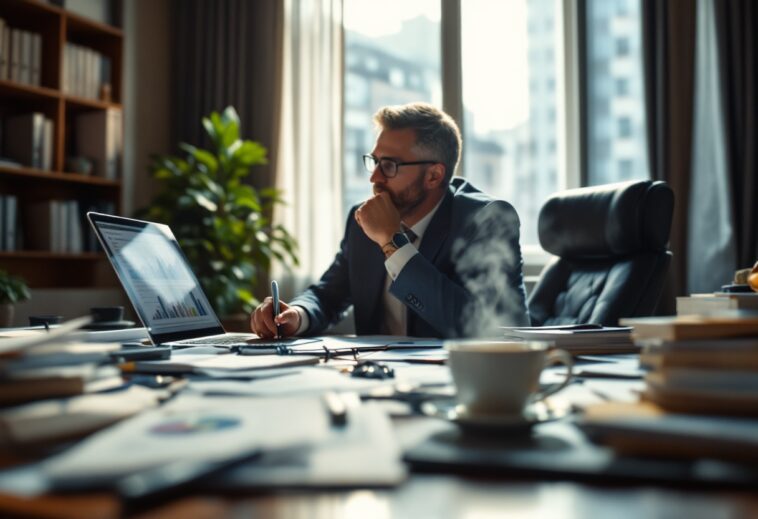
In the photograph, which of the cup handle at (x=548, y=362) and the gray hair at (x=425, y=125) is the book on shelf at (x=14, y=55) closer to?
the gray hair at (x=425, y=125)

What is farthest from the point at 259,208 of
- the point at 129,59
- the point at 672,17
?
the point at 672,17

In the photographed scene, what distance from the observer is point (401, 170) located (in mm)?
2080

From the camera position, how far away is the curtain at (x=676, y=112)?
120 inches

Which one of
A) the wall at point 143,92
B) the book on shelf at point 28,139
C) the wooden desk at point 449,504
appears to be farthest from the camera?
the wall at point 143,92

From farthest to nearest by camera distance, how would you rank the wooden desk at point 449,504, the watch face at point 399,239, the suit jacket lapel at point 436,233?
the suit jacket lapel at point 436,233
the watch face at point 399,239
the wooden desk at point 449,504

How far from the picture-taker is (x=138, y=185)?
411 cm

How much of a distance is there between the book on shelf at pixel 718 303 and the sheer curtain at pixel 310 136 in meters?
2.85

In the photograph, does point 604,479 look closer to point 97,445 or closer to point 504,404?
point 504,404

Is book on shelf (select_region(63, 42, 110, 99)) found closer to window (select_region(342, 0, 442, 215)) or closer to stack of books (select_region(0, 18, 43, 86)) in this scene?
stack of books (select_region(0, 18, 43, 86))

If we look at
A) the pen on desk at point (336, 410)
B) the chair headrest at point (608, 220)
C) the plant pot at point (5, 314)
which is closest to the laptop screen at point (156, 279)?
the pen on desk at point (336, 410)

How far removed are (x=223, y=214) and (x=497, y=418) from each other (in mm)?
3248

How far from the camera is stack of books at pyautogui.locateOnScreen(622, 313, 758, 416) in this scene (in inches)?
21.1

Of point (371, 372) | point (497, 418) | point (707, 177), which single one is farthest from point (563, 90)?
point (497, 418)

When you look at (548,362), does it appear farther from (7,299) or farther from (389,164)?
(7,299)
